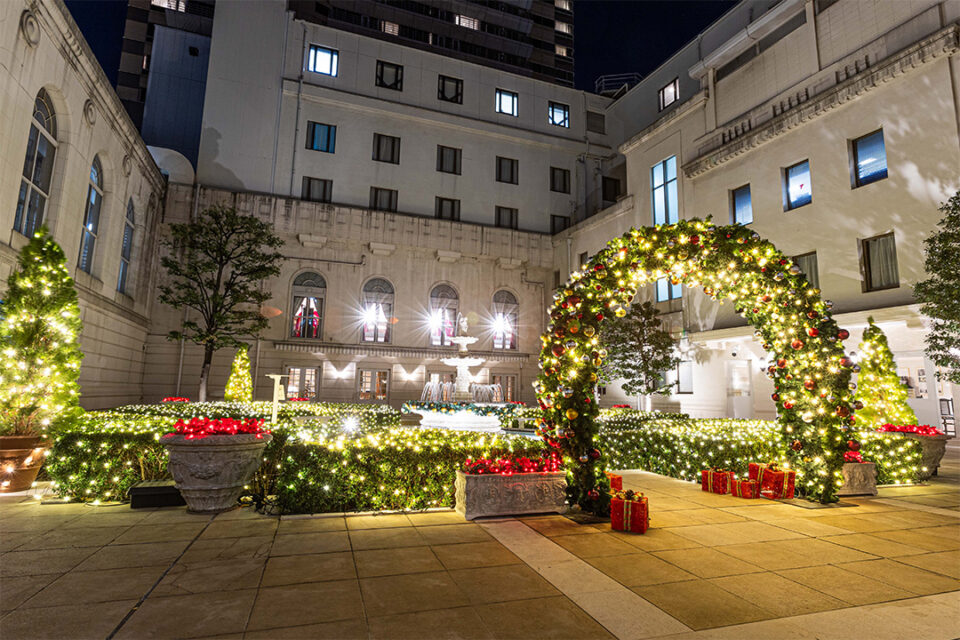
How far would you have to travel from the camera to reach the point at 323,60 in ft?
105

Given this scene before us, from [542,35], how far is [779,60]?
1866 inches

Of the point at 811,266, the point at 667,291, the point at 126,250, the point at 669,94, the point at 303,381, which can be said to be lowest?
the point at 303,381

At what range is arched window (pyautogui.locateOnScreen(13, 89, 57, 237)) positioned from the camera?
46.0ft

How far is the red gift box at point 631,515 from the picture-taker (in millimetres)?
6867

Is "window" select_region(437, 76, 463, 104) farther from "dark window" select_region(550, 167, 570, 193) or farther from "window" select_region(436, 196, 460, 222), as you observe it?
"dark window" select_region(550, 167, 570, 193)

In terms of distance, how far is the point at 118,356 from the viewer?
22.1 metres

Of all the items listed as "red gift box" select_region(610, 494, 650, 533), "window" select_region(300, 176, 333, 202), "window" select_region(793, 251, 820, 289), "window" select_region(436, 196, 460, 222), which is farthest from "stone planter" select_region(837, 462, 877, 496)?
"window" select_region(300, 176, 333, 202)

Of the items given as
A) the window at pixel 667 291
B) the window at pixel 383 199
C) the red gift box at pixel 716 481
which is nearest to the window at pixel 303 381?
the window at pixel 383 199

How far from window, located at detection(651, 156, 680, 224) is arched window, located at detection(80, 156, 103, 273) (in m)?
25.6

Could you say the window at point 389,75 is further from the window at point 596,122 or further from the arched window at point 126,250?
the arched window at point 126,250

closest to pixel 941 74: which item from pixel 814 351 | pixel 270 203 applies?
pixel 814 351

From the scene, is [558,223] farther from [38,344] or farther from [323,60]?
[38,344]

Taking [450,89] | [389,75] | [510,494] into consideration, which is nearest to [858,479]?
[510,494]

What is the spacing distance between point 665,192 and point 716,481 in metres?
21.5
